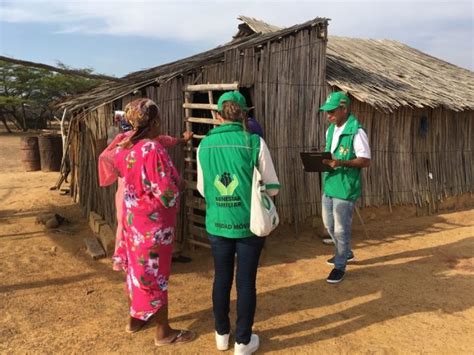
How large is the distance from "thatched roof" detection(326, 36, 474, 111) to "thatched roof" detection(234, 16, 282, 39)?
1235 millimetres

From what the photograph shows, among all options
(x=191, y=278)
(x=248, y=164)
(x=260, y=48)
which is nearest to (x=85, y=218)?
(x=191, y=278)

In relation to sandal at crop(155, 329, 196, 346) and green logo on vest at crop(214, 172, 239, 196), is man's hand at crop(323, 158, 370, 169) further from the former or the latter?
sandal at crop(155, 329, 196, 346)

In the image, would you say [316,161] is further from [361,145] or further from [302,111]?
[302,111]

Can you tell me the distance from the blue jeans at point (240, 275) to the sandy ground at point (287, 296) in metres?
0.40

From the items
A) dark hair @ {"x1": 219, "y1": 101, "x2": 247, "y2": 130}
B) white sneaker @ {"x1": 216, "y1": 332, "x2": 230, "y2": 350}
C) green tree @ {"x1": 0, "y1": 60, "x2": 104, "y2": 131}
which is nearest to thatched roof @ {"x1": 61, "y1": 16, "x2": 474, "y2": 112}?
dark hair @ {"x1": 219, "y1": 101, "x2": 247, "y2": 130}

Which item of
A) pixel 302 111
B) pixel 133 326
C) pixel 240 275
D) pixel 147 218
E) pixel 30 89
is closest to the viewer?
pixel 240 275

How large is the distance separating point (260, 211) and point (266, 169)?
0.90 feet

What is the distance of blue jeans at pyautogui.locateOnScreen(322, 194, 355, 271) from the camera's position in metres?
3.90

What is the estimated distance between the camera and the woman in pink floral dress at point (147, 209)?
2674 millimetres

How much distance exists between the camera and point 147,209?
2.75m

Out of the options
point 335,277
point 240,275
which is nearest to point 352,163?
point 335,277

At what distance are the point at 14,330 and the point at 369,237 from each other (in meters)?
4.56

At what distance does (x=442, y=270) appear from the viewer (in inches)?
180

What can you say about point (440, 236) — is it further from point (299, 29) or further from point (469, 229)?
point (299, 29)
